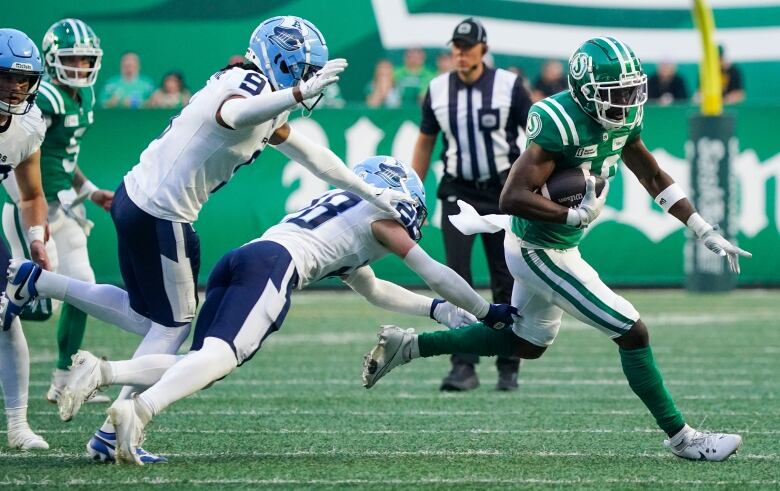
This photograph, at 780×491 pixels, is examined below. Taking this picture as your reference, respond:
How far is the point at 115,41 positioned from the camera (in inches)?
566

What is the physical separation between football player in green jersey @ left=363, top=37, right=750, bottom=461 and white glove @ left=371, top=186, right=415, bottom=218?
36 centimetres

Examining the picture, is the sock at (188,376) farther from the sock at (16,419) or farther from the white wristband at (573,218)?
the white wristband at (573,218)

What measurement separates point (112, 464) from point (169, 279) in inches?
25.6

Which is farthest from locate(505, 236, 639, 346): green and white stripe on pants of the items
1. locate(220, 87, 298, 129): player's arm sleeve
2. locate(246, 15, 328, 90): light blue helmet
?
locate(220, 87, 298, 129): player's arm sleeve

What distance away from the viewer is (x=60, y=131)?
6738 mm

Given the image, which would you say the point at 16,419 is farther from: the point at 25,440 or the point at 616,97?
the point at 616,97

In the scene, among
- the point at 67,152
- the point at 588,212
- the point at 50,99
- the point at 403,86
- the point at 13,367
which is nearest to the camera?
the point at 588,212

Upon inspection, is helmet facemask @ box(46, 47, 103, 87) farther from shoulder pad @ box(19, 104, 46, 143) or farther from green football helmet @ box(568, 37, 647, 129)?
green football helmet @ box(568, 37, 647, 129)

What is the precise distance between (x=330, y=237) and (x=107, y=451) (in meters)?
1.02

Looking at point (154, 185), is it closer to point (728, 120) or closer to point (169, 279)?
point (169, 279)

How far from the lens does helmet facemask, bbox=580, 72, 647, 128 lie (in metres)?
4.77

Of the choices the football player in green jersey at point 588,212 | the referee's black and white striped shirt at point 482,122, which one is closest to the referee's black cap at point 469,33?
the referee's black and white striped shirt at point 482,122

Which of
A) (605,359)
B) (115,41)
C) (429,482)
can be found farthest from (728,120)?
(429,482)

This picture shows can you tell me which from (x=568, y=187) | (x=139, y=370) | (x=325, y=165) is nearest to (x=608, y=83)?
(x=568, y=187)
